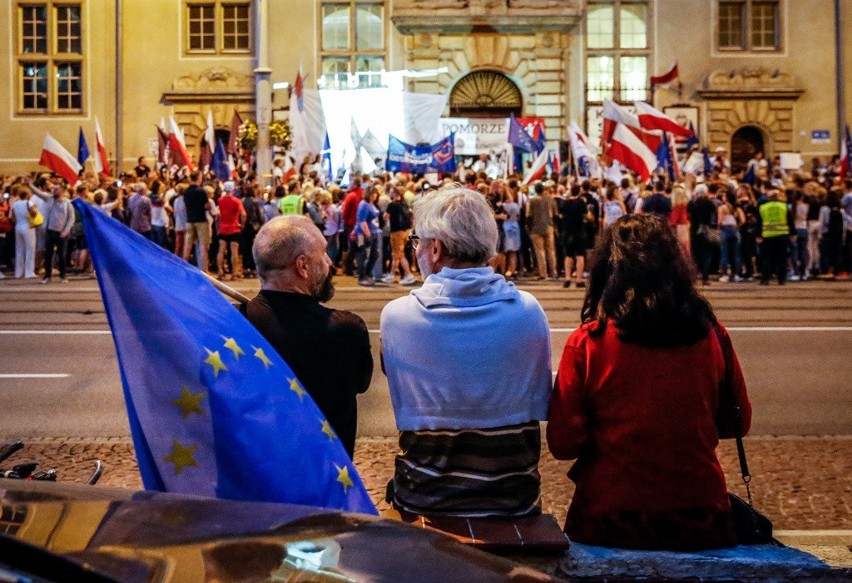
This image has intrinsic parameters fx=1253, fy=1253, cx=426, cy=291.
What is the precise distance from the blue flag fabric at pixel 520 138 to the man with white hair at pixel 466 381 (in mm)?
24134

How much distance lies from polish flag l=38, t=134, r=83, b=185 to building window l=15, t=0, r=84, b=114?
33.9ft

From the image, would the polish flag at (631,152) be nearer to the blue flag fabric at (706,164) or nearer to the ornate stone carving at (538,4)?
the blue flag fabric at (706,164)

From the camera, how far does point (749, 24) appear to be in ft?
119

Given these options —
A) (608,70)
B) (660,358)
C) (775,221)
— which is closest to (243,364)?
(660,358)

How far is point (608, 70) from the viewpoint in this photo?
36375mm

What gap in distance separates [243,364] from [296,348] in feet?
3.07

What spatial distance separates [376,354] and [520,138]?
53.2 feet

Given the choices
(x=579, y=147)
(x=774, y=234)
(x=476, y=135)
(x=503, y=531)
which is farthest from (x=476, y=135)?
(x=503, y=531)

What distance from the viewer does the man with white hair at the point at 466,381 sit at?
369 centimetres

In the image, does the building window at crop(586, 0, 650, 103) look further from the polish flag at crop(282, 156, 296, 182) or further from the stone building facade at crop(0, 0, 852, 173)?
the polish flag at crop(282, 156, 296, 182)

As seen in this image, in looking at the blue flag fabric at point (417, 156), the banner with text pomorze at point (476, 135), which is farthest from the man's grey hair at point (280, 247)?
the banner with text pomorze at point (476, 135)

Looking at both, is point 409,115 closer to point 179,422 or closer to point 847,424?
point 847,424

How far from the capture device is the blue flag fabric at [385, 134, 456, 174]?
1014 inches

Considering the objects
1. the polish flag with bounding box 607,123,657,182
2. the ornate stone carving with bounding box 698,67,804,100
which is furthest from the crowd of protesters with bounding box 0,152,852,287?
the ornate stone carving with bounding box 698,67,804,100
